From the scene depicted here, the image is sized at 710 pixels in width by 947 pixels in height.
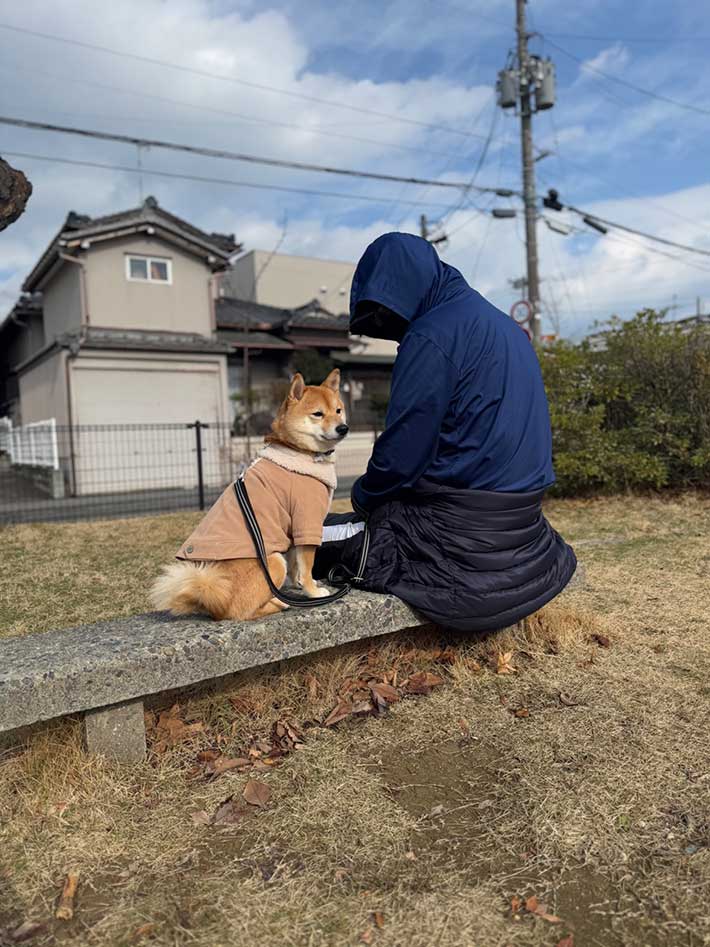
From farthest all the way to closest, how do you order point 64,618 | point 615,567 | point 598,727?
point 615,567
point 64,618
point 598,727

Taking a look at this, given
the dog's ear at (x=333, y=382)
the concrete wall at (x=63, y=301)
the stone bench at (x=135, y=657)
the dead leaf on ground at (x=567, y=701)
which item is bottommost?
the dead leaf on ground at (x=567, y=701)

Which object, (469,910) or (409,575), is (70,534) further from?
(469,910)

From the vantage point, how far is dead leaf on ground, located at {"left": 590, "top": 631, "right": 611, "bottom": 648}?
2.96 metres

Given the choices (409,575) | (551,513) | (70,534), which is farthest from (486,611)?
(70,534)

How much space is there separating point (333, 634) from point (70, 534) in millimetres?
5966

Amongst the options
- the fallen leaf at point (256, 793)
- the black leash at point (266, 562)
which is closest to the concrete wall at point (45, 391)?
the black leash at point (266, 562)

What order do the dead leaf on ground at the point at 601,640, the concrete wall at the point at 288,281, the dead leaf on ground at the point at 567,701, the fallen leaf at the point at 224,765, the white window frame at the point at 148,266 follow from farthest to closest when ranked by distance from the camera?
1. the concrete wall at the point at 288,281
2. the white window frame at the point at 148,266
3. the dead leaf on ground at the point at 601,640
4. the dead leaf on ground at the point at 567,701
5. the fallen leaf at the point at 224,765

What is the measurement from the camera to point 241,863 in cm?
165

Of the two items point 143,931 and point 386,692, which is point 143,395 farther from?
point 143,931

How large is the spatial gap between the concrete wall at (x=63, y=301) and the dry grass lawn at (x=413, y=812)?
1502 cm

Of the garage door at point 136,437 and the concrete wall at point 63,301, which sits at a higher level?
the concrete wall at point 63,301

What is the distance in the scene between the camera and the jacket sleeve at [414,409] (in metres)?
2.22

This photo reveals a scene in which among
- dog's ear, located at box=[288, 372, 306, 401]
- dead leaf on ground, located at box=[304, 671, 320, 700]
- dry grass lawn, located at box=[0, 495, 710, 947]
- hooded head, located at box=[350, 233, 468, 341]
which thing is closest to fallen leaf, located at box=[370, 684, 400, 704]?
dry grass lawn, located at box=[0, 495, 710, 947]

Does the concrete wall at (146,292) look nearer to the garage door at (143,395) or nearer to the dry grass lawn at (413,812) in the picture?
the garage door at (143,395)
